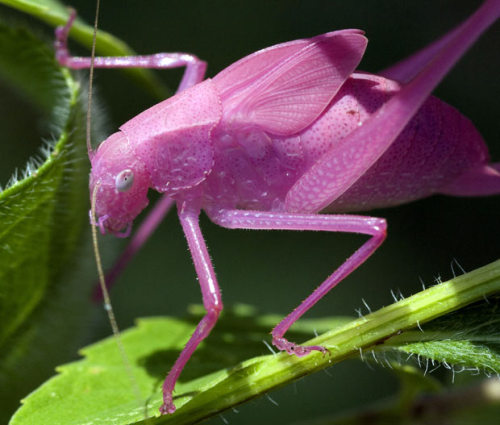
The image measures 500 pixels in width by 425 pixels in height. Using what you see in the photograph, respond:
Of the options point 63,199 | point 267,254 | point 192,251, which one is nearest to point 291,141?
point 192,251

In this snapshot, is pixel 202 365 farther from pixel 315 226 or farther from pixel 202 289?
pixel 315 226

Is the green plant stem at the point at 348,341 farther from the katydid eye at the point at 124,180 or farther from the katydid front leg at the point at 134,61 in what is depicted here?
the katydid front leg at the point at 134,61

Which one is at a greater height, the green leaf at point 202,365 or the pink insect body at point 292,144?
the pink insect body at point 292,144

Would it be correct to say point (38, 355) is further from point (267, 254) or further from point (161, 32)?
point (161, 32)

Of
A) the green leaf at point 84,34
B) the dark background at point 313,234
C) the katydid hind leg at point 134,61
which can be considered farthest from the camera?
the dark background at point 313,234

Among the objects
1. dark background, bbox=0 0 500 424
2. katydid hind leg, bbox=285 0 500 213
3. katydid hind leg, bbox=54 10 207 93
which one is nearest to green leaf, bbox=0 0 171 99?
katydid hind leg, bbox=54 10 207 93

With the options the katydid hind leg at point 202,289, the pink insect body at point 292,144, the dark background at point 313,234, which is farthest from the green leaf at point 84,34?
the dark background at point 313,234

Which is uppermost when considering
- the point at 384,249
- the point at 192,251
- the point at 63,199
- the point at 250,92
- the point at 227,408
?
the point at 250,92
